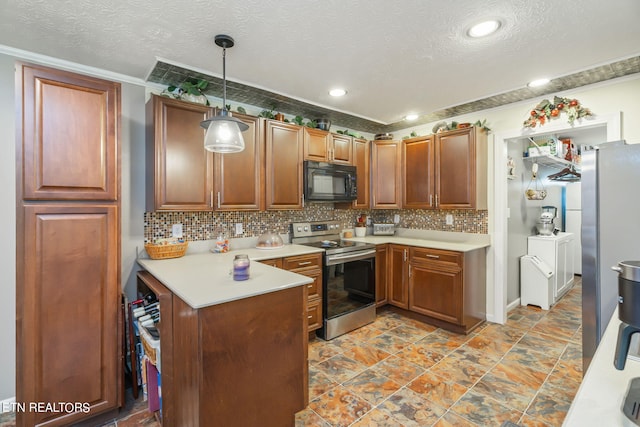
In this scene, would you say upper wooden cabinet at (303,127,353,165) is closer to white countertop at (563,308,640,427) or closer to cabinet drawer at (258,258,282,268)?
cabinet drawer at (258,258,282,268)

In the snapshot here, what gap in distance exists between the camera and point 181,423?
1540 millimetres

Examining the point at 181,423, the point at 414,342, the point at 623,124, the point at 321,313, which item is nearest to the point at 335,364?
the point at 321,313

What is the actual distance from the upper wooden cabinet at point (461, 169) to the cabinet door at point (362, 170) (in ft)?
2.75

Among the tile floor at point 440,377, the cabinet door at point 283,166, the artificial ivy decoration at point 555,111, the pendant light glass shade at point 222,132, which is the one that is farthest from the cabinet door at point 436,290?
the pendant light glass shade at point 222,132

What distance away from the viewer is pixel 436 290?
316cm

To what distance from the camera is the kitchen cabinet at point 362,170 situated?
12.1 ft

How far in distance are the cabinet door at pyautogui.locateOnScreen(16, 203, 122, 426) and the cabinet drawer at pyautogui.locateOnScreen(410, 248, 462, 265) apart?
9.11 feet

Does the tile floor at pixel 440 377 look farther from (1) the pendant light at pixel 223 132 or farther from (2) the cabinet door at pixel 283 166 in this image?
(1) the pendant light at pixel 223 132

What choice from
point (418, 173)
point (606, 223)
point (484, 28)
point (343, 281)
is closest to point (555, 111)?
point (418, 173)

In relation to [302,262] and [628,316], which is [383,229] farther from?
[628,316]

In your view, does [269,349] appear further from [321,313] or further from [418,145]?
[418,145]

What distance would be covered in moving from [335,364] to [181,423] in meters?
1.27

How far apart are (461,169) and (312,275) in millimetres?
2003

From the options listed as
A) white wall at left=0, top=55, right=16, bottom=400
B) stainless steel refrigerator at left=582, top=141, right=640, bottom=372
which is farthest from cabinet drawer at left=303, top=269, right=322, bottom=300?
white wall at left=0, top=55, right=16, bottom=400
